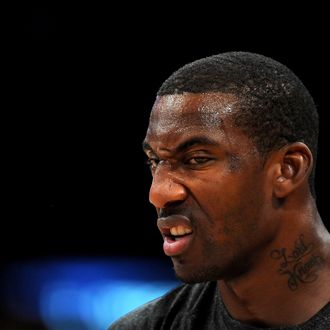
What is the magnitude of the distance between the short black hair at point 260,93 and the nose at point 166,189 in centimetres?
16

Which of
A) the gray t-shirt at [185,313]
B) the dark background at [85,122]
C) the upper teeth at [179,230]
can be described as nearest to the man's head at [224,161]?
→ the upper teeth at [179,230]

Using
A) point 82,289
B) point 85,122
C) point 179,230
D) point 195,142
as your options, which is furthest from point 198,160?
point 82,289

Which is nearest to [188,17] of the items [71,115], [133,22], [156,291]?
[133,22]

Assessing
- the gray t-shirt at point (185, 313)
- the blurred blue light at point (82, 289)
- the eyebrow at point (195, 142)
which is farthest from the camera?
the blurred blue light at point (82, 289)

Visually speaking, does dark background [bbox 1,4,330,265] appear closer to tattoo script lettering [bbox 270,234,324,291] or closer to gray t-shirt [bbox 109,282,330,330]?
gray t-shirt [bbox 109,282,330,330]

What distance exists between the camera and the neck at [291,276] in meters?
1.53

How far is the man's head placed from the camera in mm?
1475

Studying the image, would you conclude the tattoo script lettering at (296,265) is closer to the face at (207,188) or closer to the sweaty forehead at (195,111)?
the face at (207,188)

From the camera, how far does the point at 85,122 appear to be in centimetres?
317

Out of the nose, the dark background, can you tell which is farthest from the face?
the dark background

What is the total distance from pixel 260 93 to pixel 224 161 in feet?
0.51

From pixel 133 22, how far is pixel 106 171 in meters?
0.62

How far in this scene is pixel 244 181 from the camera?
148 centimetres

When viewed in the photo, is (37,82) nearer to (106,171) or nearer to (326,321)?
(106,171)
